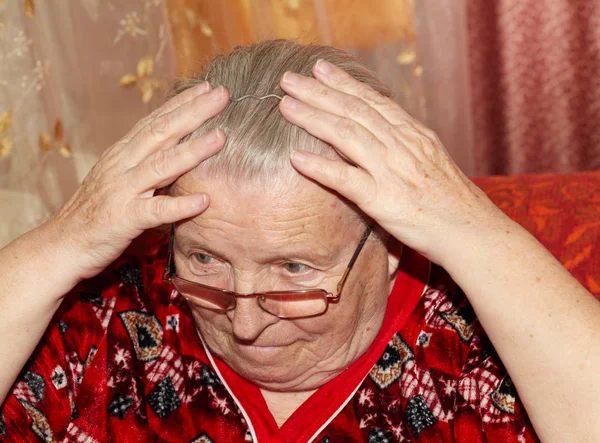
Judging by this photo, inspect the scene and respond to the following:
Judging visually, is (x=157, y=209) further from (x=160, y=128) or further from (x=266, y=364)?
(x=266, y=364)

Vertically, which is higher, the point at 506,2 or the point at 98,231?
the point at 506,2

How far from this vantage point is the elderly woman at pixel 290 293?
147 centimetres

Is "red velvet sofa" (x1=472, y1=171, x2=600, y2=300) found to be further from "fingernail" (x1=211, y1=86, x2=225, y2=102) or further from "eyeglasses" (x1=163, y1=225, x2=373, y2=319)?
"fingernail" (x1=211, y1=86, x2=225, y2=102)

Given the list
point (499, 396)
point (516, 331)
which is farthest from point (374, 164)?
point (499, 396)

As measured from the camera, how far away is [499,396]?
164 cm

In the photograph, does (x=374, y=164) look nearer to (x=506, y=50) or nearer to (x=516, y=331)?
(x=516, y=331)

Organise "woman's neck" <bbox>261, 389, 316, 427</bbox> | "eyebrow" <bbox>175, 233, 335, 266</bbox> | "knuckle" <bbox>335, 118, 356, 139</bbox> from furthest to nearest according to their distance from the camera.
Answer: "woman's neck" <bbox>261, 389, 316, 427</bbox> → "eyebrow" <bbox>175, 233, 335, 266</bbox> → "knuckle" <bbox>335, 118, 356, 139</bbox>

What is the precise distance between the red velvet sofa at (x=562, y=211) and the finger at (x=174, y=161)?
0.87 metres

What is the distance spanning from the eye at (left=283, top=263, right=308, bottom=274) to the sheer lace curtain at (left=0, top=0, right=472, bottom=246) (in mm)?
492

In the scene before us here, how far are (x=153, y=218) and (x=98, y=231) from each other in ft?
0.55

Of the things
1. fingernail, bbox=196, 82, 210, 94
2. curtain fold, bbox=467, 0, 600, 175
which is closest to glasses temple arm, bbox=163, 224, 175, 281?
fingernail, bbox=196, 82, 210, 94

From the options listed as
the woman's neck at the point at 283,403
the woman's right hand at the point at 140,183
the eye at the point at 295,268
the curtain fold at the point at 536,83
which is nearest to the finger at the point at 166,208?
the woman's right hand at the point at 140,183

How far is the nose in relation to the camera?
1.59 meters

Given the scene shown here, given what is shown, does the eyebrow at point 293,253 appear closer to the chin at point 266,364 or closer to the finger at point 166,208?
the finger at point 166,208
